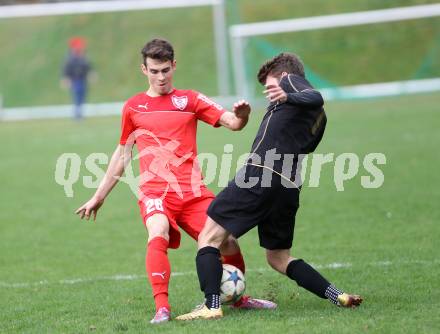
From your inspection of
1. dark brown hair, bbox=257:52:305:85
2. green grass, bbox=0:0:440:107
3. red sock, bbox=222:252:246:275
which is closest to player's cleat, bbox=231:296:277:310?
red sock, bbox=222:252:246:275

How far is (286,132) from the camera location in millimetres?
5867

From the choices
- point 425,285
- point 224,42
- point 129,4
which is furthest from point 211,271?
point 224,42

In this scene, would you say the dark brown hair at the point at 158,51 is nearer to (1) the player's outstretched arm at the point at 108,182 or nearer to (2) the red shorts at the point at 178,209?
(1) the player's outstretched arm at the point at 108,182

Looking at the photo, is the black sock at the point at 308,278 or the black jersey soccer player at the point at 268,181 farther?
the black sock at the point at 308,278

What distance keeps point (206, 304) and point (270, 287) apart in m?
1.20

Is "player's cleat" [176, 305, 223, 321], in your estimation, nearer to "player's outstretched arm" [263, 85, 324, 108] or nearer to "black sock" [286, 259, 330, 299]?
"black sock" [286, 259, 330, 299]

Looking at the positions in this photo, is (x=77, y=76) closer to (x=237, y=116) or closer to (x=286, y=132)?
(x=237, y=116)

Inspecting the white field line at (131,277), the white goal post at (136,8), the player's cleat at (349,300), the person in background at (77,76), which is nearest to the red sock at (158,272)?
the player's cleat at (349,300)

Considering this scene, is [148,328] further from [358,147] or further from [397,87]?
[397,87]

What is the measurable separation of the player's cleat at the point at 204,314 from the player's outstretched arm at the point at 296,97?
4.82ft

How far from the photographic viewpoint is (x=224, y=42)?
93.4ft

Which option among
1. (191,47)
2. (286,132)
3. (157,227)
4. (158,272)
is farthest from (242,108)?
(191,47)

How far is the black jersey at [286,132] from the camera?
5844 millimetres

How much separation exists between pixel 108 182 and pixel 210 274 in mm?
1123
